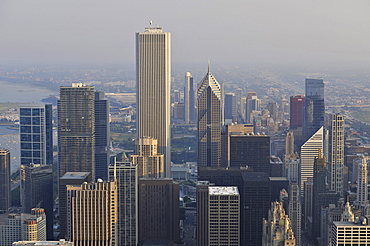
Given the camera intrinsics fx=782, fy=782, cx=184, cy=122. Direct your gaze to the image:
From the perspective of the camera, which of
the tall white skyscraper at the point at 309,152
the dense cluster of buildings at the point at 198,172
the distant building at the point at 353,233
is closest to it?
the distant building at the point at 353,233

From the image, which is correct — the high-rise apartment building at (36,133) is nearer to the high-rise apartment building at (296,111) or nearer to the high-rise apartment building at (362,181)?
the high-rise apartment building at (296,111)

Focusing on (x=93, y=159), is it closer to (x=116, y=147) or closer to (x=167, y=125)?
(x=116, y=147)

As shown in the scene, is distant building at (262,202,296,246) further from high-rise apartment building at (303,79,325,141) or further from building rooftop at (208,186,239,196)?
high-rise apartment building at (303,79,325,141)

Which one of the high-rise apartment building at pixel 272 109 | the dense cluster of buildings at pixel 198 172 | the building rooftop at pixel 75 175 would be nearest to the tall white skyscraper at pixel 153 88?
the dense cluster of buildings at pixel 198 172

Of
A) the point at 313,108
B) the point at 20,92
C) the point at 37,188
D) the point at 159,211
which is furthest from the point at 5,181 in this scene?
the point at 313,108

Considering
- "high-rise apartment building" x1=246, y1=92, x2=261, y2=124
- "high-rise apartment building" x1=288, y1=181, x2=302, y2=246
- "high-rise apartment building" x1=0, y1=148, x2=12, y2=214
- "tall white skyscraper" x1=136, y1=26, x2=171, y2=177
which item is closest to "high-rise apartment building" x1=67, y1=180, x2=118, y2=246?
"high-rise apartment building" x1=288, y1=181, x2=302, y2=246

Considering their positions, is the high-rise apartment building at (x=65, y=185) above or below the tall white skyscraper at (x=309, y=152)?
below

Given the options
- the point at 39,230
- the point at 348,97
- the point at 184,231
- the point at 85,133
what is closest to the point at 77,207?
the point at 39,230
